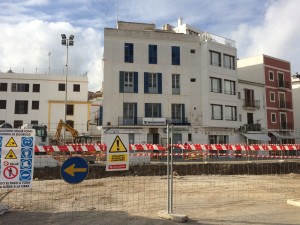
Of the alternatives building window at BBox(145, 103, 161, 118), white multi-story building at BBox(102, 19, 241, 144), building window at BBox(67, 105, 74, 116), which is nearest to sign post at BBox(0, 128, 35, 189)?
white multi-story building at BBox(102, 19, 241, 144)

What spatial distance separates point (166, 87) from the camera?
40938 millimetres

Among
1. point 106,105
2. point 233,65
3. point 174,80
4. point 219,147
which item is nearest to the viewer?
point 219,147

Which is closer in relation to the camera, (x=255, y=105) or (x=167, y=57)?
(x=167, y=57)

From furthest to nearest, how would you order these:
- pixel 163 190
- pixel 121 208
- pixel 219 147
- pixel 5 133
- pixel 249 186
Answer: pixel 219 147, pixel 249 186, pixel 163 190, pixel 121 208, pixel 5 133

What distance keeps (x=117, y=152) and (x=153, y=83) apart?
32603 millimetres


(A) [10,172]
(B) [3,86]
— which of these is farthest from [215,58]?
(A) [10,172]

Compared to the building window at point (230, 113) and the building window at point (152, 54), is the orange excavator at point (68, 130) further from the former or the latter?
the building window at point (230, 113)

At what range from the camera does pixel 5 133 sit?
7.43 m

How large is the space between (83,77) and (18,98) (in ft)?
33.3

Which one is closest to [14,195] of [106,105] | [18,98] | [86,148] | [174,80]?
[86,148]

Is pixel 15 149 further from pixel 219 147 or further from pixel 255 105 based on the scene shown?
pixel 255 105

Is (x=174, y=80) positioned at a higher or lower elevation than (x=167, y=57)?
lower

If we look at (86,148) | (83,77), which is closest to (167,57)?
(83,77)

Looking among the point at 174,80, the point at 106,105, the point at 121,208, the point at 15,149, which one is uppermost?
the point at 174,80
